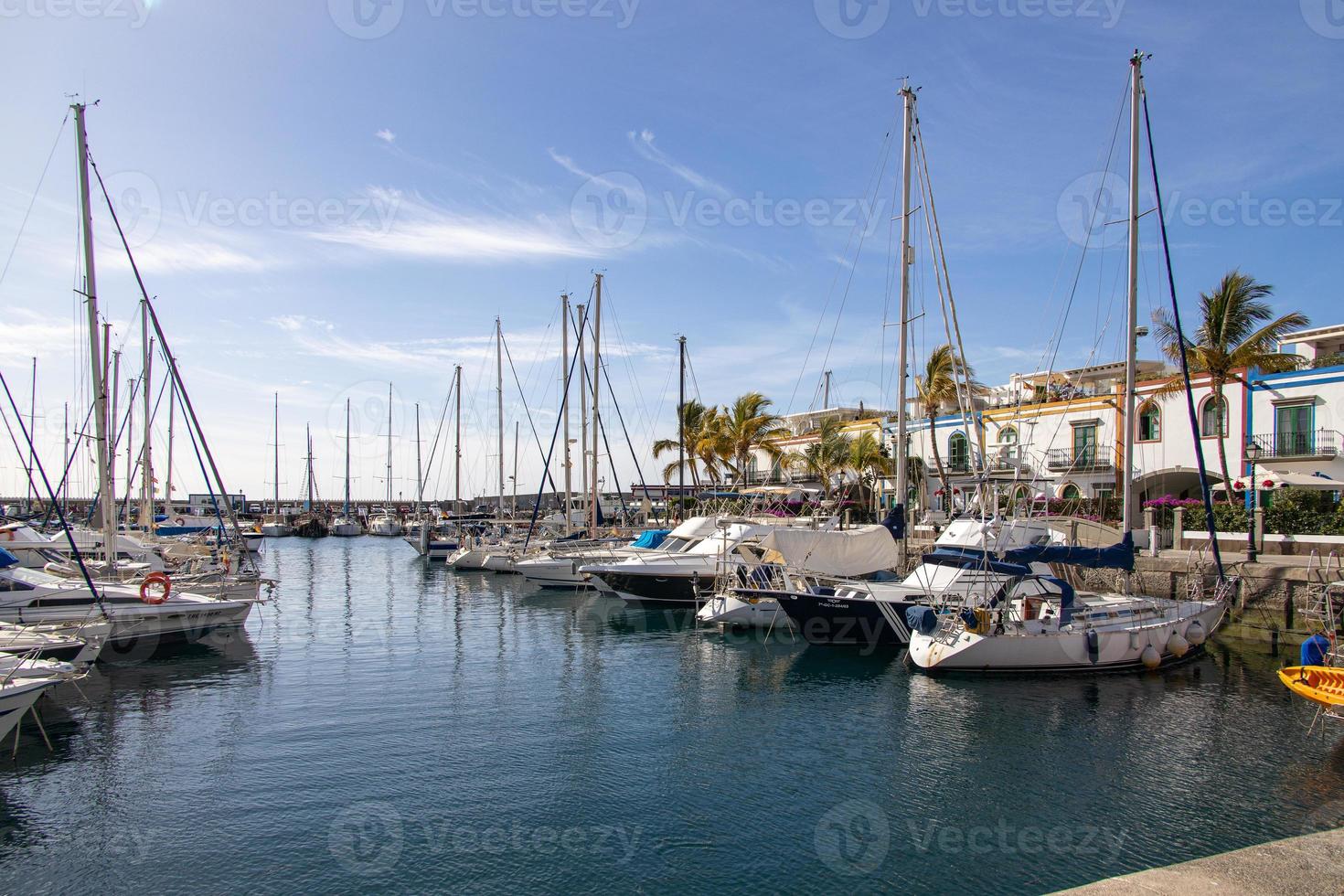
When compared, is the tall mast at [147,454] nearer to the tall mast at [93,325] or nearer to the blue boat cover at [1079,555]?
the tall mast at [93,325]

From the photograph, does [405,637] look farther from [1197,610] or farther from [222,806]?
[1197,610]

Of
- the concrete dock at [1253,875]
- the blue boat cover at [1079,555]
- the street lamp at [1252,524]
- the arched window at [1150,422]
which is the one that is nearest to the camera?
the concrete dock at [1253,875]

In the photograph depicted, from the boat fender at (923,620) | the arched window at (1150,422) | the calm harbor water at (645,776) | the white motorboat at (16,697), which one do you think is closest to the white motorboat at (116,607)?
the calm harbor water at (645,776)

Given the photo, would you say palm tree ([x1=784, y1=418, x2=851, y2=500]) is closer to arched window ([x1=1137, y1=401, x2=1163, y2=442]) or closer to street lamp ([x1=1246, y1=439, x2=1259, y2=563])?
arched window ([x1=1137, y1=401, x2=1163, y2=442])

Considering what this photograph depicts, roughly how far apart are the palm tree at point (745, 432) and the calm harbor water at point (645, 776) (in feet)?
116

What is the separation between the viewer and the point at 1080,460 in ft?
146

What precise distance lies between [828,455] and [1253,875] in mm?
45085

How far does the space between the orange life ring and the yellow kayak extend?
27795 mm

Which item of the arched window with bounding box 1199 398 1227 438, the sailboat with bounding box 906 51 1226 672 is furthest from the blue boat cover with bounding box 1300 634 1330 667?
the arched window with bounding box 1199 398 1227 438

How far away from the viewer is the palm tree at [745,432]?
58.9m

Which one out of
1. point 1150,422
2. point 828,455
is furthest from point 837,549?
point 828,455

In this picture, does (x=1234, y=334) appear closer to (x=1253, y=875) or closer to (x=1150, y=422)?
(x=1150, y=422)

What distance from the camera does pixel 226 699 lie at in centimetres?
1975

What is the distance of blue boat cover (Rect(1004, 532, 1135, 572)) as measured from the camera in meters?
23.0
